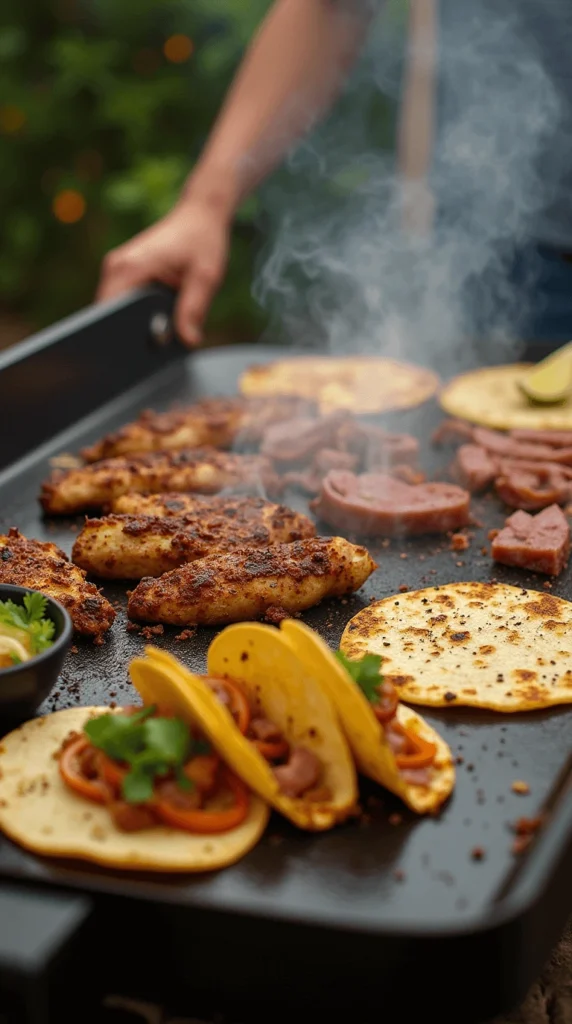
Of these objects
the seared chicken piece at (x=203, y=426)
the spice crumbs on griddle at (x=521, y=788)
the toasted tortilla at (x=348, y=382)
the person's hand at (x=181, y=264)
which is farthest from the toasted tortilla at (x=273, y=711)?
the person's hand at (x=181, y=264)

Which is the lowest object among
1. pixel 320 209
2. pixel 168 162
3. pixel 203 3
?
pixel 320 209

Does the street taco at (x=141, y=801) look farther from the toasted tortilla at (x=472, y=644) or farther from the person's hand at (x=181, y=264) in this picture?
the person's hand at (x=181, y=264)

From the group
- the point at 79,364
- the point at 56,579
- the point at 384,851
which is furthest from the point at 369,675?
the point at 79,364

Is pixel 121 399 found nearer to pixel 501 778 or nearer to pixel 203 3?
pixel 501 778

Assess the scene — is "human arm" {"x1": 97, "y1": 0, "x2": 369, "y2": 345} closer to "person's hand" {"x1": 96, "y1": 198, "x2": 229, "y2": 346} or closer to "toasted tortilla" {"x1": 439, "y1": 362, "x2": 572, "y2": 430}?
"person's hand" {"x1": 96, "y1": 198, "x2": 229, "y2": 346}

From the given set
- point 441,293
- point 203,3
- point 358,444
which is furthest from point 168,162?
point 358,444
